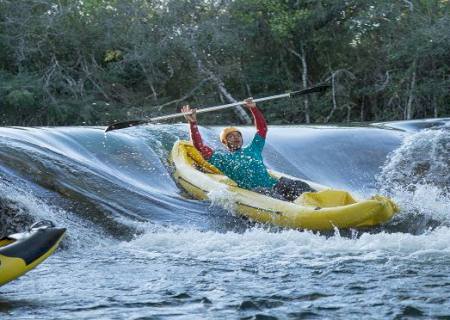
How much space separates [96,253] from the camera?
215 inches

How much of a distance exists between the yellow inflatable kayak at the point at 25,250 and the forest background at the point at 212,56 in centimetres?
1176

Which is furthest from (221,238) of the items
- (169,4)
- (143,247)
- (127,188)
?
(169,4)

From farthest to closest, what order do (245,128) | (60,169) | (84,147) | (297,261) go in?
(245,128)
(84,147)
(60,169)
(297,261)

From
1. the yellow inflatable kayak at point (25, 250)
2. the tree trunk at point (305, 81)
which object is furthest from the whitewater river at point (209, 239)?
the tree trunk at point (305, 81)

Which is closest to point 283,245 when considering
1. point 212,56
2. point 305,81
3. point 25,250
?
point 25,250

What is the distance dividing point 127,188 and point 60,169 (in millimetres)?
597

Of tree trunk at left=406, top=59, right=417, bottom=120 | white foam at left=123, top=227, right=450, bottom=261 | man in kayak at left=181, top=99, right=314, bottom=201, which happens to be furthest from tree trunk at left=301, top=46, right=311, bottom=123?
white foam at left=123, top=227, right=450, bottom=261

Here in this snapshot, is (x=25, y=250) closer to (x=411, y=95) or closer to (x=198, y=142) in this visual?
(x=198, y=142)

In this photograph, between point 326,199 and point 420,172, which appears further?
point 420,172

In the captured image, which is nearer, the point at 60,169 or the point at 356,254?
the point at 356,254

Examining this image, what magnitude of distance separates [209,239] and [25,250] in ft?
6.25

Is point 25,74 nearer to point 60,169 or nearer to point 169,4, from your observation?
point 169,4

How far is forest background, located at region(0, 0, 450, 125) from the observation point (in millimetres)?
16078

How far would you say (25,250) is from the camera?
4000 mm
